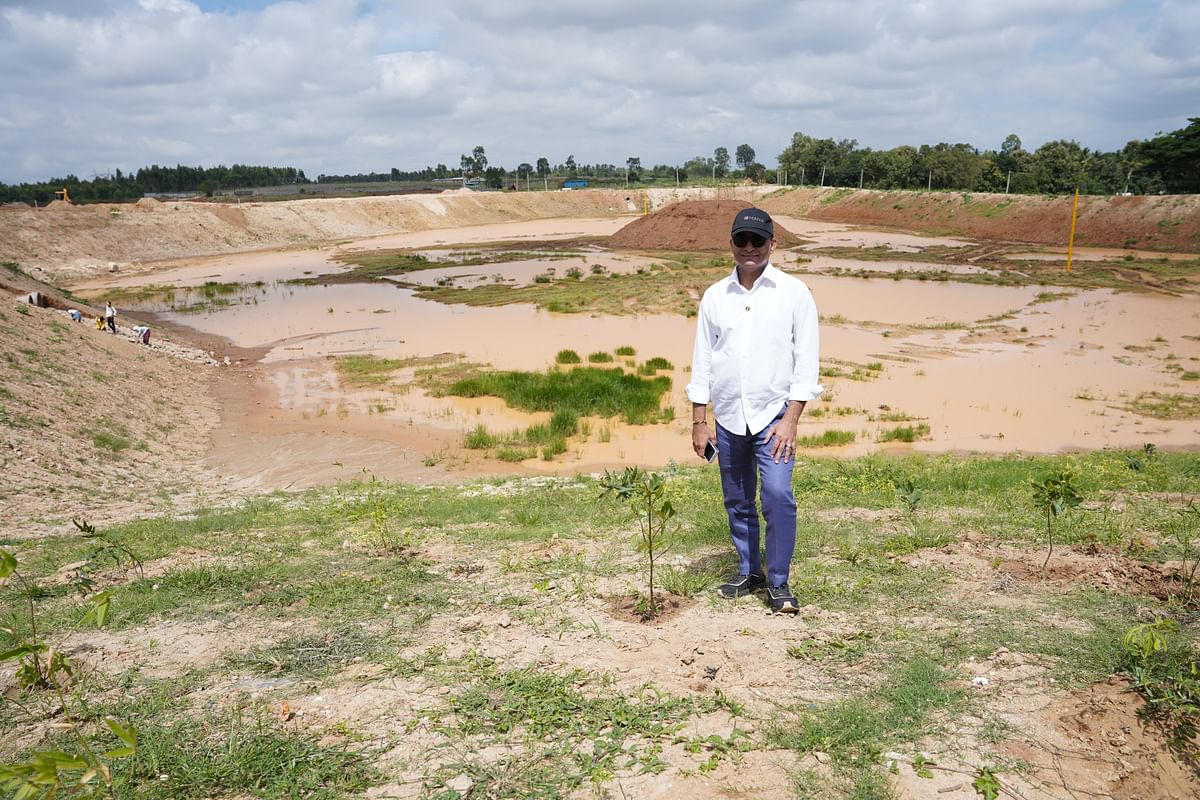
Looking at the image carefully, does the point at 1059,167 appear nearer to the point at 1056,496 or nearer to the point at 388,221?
the point at 388,221

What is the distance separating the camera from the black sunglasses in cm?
346

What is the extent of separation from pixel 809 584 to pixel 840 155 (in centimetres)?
8918

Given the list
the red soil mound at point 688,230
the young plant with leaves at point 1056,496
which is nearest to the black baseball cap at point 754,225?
the young plant with leaves at point 1056,496

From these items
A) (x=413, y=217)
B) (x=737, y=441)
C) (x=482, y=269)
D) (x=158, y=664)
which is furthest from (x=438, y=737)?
(x=413, y=217)

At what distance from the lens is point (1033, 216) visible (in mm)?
45312

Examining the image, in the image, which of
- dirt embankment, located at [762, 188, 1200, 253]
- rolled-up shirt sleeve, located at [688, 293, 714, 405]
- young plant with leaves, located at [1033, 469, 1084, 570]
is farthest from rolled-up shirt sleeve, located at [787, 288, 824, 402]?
dirt embankment, located at [762, 188, 1200, 253]

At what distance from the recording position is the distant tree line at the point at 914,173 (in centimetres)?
4703

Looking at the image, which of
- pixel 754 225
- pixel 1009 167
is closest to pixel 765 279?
pixel 754 225

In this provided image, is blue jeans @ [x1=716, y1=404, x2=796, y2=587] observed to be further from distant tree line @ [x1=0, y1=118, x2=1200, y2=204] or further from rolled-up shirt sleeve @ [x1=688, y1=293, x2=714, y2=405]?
distant tree line @ [x1=0, y1=118, x2=1200, y2=204]

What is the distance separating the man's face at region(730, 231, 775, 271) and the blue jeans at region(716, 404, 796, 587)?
0.72m

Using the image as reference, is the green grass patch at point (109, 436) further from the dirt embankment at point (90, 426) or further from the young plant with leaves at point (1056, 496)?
the young plant with leaves at point (1056, 496)

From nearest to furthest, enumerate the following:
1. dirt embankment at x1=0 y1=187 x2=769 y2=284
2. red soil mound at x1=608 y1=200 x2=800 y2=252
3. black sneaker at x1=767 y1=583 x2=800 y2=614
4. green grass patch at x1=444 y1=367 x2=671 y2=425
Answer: black sneaker at x1=767 y1=583 x2=800 y2=614
green grass patch at x1=444 y1=367 x2=671 y2=425
dirt embankment at x1=0 y1=187 x2=769 y2=284
red soil mound at x1=608 y1=200 x2=800 y2=252

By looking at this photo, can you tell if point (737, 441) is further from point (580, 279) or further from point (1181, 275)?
point (1181, 275)

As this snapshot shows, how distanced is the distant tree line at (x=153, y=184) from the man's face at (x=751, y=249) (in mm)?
72759
